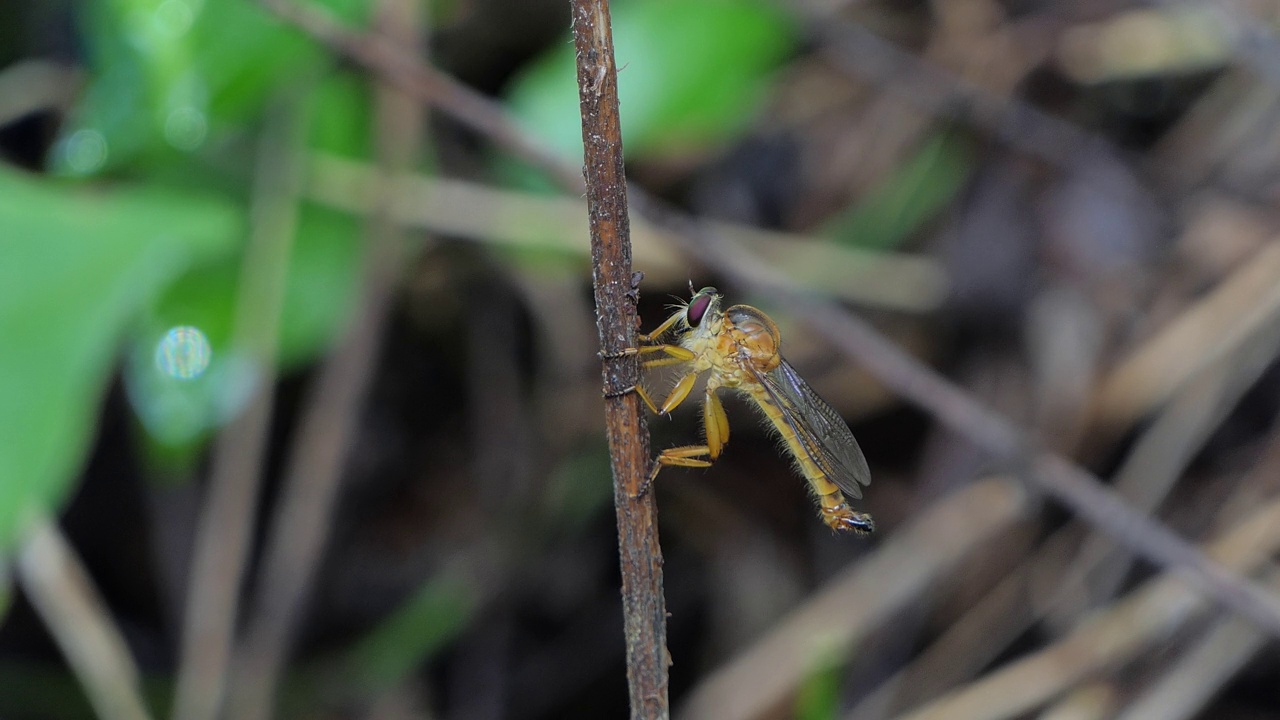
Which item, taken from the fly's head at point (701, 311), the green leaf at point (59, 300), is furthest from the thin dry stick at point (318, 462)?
the fly's head at point (701, 311)

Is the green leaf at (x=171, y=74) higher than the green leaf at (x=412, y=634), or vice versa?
the green leaf at (x=171, y=74)

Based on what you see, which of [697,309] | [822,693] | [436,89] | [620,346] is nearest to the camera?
[620,346]

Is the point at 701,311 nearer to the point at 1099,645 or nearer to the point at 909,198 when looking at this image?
the point at 1099,645

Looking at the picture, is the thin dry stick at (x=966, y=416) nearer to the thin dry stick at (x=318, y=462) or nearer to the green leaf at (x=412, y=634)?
the thin dry stick at (x=318, y=462)

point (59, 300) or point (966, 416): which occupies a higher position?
point (59, 300)

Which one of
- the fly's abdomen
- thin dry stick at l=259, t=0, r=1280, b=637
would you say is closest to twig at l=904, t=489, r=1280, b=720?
thin dry stick at l=259, t=0, r=1280, b=637

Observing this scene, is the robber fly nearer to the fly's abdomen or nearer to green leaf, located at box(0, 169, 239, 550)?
the fly's abdomen

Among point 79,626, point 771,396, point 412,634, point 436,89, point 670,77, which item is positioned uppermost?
point 670,77

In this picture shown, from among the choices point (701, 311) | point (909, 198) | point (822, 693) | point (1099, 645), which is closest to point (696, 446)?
point (701, 311)
